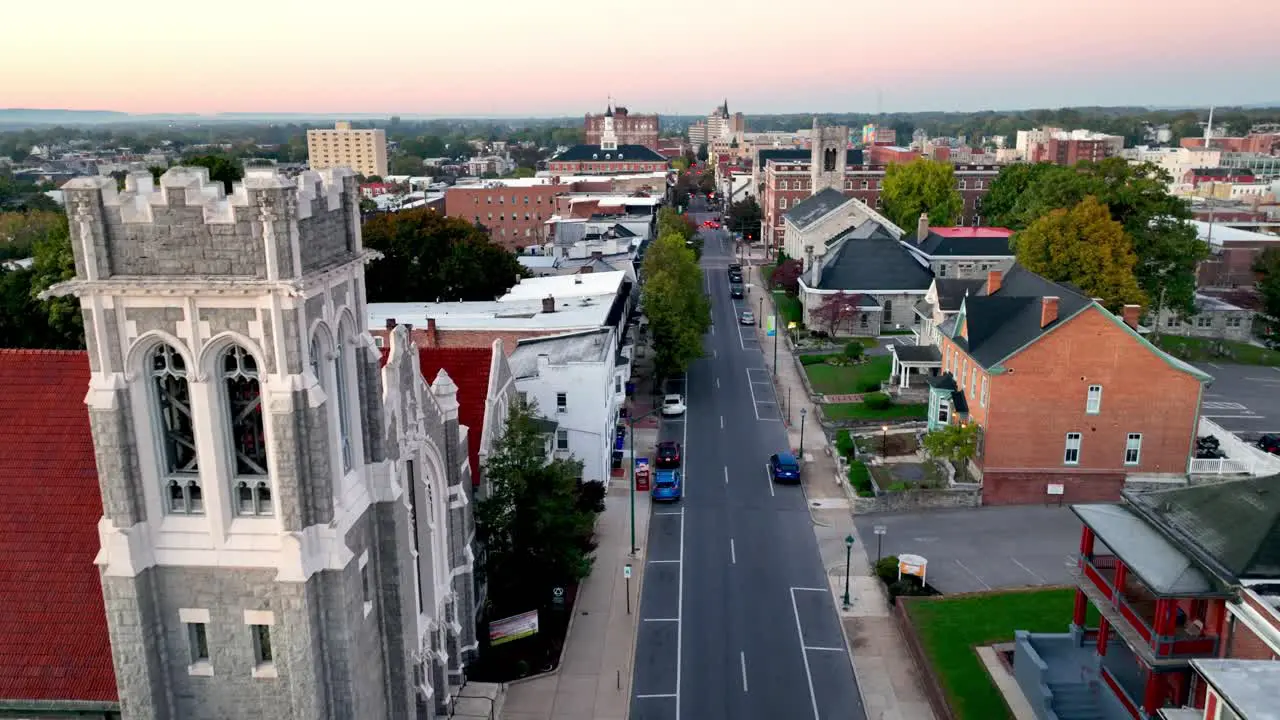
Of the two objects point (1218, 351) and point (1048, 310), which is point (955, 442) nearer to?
point (1048, 310)

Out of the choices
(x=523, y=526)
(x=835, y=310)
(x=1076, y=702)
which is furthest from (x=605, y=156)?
(x=1076, y=702)

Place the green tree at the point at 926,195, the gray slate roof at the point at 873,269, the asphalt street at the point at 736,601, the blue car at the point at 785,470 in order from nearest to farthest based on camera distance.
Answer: the asphalt street at the point at 736,601 < the blue car at the point at 785,470 < the gray slate roof at the point at 873,269 < the green tree at the point at 926,195

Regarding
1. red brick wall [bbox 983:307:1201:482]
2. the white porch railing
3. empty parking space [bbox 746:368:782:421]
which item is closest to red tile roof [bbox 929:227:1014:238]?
empty parking space [bbox 746:368:782:421]

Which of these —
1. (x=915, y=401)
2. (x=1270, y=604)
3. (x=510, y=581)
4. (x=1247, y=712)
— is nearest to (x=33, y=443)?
(x=510, y=581)

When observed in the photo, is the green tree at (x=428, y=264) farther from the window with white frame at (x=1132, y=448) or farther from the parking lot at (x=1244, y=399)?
the parking lot at (x=1244, y=399)

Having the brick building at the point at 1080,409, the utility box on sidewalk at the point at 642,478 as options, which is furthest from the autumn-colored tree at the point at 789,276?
the utility box on sidewalk at the point at 642,478
